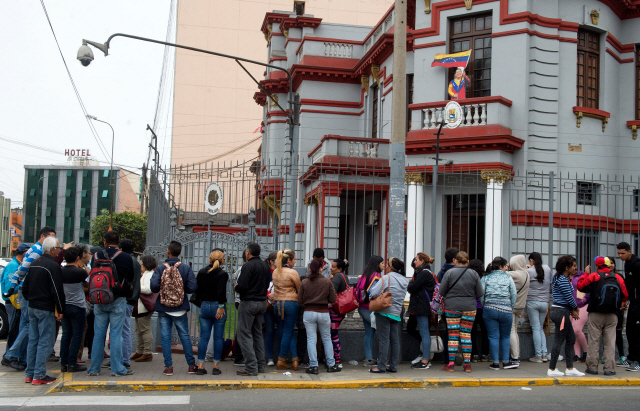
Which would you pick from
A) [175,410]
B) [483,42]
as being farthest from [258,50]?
[175,410]

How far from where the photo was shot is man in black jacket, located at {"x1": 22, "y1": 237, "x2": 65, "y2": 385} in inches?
348

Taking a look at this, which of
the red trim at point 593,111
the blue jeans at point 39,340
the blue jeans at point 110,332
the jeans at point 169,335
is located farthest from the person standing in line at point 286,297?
the red trim at point 593,111

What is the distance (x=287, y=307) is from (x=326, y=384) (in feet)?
4.45

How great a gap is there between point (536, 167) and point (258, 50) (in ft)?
126

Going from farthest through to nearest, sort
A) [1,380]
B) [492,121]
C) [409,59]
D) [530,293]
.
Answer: [409,59] < [492,121] < [530,293] < [1,380]

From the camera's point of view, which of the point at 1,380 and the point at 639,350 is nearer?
the point at 1,380

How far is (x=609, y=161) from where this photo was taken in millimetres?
19953

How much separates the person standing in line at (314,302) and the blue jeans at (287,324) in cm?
21

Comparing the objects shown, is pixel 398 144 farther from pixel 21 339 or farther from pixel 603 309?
pixel 21 339

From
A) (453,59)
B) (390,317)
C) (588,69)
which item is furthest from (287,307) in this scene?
(588,69)

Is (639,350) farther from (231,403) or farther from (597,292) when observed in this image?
(231,403)

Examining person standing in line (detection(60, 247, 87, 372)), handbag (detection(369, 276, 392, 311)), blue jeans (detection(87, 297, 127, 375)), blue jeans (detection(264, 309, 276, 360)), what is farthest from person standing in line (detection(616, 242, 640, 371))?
person standing in line (detection(60, 247, 87, 372))

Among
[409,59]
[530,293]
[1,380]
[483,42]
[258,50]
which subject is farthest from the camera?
[258,50]

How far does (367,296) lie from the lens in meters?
10.2
